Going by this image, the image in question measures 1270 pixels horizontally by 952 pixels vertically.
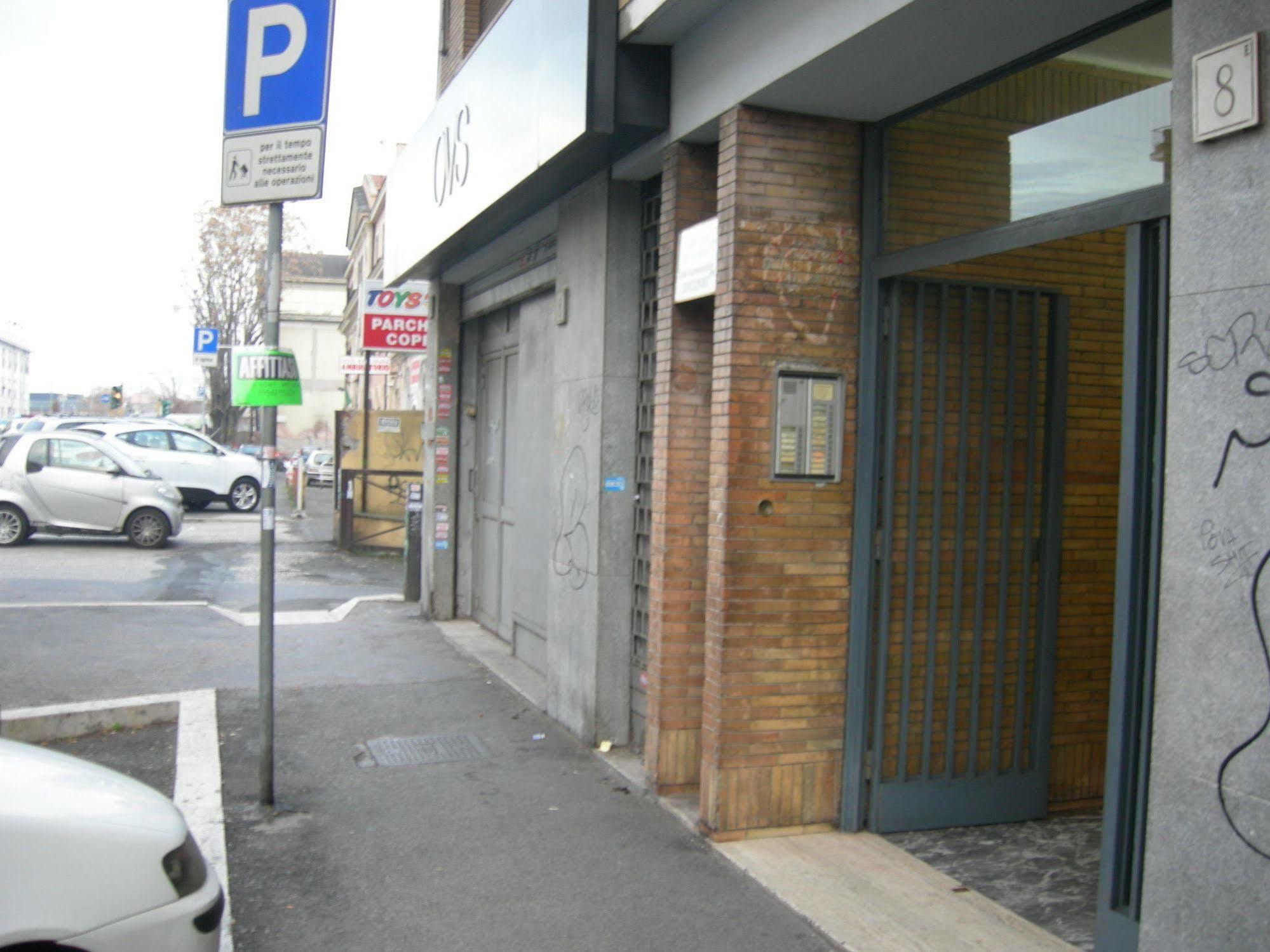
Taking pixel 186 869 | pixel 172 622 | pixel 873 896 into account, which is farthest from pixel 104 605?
pixel 186 869

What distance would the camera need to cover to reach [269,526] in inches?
236

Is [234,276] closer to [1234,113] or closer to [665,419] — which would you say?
[665,419]

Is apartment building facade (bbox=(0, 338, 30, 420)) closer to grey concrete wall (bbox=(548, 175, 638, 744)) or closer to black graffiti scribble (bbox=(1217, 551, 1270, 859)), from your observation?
grey concrete wall (bbox=(548, 175, 638, 744))

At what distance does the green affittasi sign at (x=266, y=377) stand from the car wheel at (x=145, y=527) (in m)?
13.3

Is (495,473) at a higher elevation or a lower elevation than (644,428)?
lower

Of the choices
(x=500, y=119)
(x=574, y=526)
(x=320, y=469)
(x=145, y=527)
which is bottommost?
(x=145, y=527)

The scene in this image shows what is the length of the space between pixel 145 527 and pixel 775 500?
605 inches

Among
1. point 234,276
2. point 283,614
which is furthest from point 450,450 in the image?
point 234,276

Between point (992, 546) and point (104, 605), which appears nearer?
point (992, 546)

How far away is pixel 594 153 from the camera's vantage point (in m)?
7.13

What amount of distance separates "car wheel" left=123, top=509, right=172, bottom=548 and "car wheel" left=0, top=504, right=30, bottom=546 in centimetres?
145

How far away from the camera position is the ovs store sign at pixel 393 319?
609 inches

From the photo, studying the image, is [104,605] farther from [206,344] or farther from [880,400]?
[206,344]

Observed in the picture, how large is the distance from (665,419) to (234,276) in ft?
147
